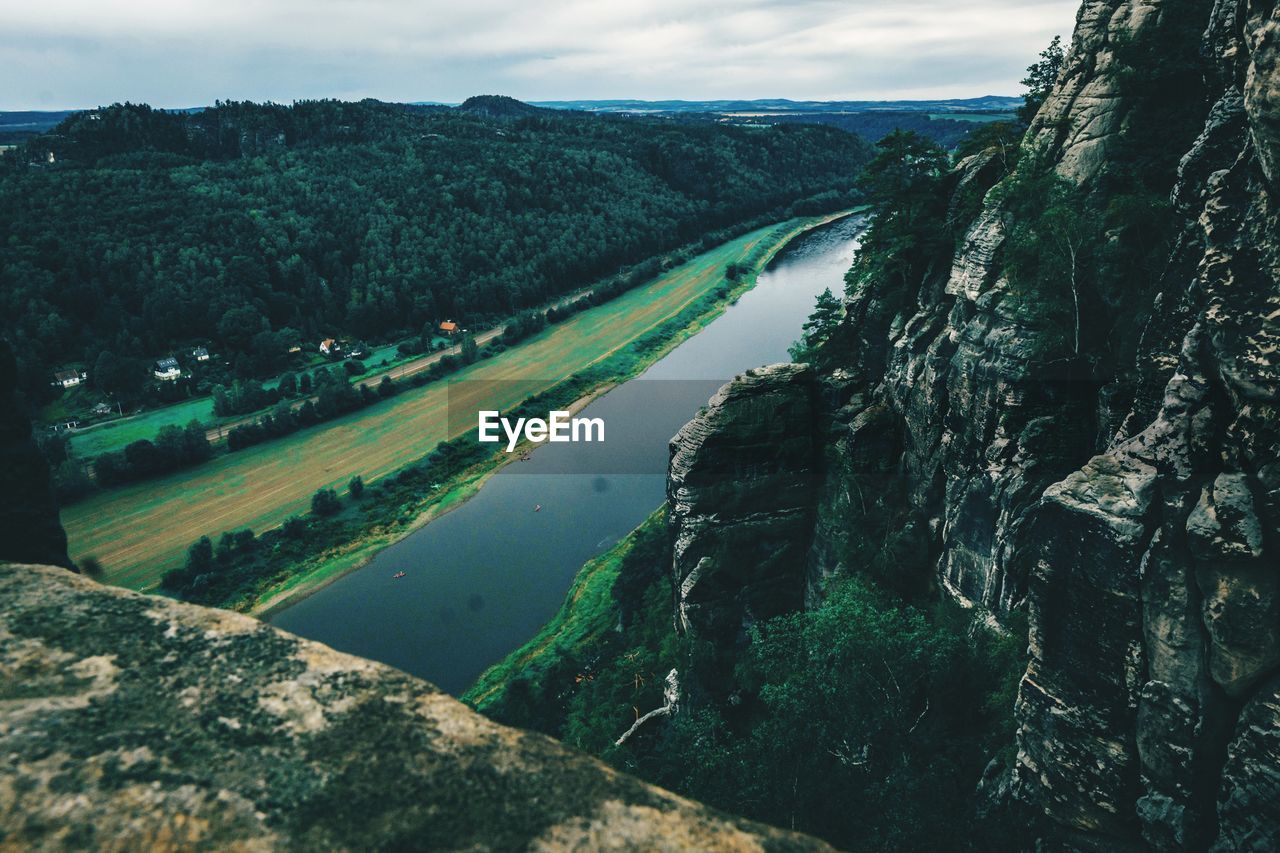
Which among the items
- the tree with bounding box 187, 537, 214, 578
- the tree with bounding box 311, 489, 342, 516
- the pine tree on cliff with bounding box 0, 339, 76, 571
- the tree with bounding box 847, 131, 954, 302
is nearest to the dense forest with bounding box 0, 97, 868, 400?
the tree with bounding box 311, 489, 342, 516

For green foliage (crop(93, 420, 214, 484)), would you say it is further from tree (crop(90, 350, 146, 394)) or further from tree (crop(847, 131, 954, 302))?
tree (crop(847, 131, 954, 302))

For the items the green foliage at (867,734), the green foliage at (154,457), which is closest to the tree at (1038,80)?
the green foliage at (867,734)

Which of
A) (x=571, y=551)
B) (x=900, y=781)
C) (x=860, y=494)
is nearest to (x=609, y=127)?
(x=571, y=551)

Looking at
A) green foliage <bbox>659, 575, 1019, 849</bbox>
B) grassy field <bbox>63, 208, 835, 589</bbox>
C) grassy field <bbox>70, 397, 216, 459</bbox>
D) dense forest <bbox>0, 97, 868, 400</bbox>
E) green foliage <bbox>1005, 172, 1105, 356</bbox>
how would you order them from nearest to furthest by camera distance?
green foliage <bbox>659, 575, 1019, 849</bbox> < green foliage <bbox>1005, 172, 1105, 356</bbox> < grassy field <bbox>63, 208, 835, 589</bbox> < grassy field <bbox>70, 397, 216, 459</bbox> < dense forest <bbox>0, 97, 868, 400</bbox>

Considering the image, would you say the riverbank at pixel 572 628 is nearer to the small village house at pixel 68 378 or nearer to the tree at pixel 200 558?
the tree at pixel 200 558

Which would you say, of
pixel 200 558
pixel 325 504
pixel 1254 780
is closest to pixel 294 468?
pixel 325 504

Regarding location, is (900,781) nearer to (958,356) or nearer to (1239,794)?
(1239,794)
